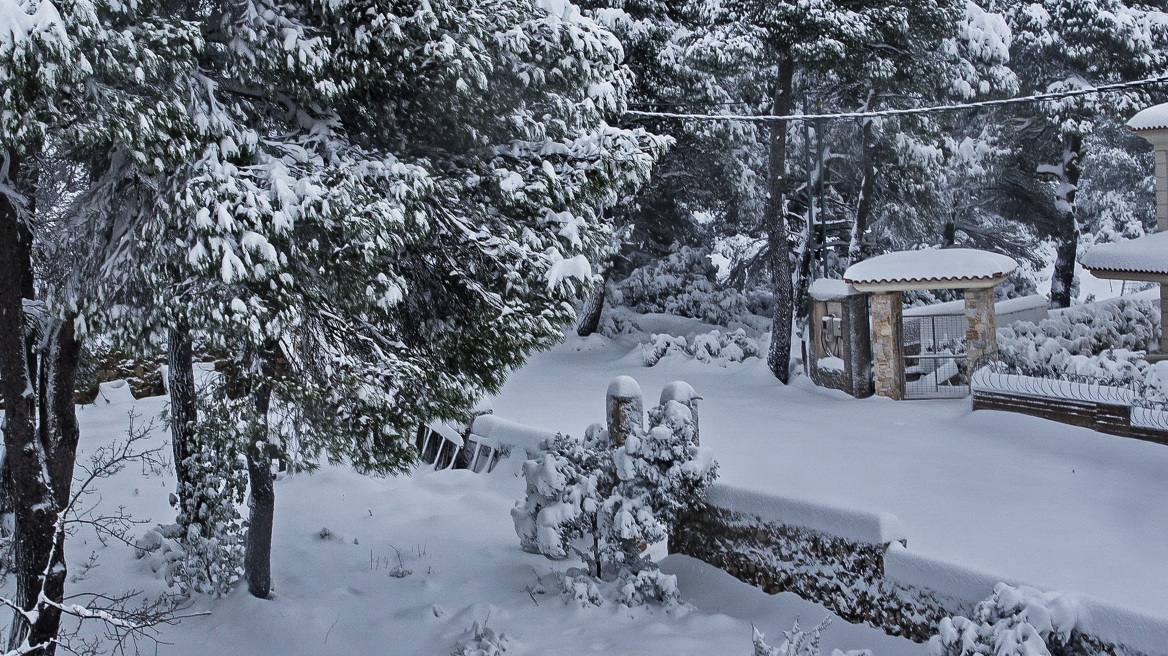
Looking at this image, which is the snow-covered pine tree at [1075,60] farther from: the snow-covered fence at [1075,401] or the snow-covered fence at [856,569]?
the snow-covered fence at [856,569]

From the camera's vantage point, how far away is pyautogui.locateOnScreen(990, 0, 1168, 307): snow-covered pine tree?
2102 centimetres

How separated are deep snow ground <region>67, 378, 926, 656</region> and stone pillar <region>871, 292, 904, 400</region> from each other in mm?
6429

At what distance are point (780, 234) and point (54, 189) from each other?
12162 millimetres

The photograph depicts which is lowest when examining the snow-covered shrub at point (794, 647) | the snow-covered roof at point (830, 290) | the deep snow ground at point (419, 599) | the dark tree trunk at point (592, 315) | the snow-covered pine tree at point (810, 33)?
the deep snow ground at point (419, 599)

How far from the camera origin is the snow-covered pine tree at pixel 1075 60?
21.0 meters

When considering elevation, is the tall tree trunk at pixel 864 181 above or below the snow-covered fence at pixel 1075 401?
above

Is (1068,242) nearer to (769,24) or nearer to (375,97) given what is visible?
(769,24)

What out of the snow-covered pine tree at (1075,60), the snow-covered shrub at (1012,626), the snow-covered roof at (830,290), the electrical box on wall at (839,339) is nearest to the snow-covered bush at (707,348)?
the electrical box on wall at (839,339)

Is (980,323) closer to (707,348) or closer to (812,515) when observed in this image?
(707,348)

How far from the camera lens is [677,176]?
21.4m

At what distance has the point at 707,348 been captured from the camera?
19781mm

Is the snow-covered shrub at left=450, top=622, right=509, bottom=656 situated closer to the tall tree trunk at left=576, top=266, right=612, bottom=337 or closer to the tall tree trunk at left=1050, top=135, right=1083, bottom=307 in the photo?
the tall tree trunk at left=576, top=266, right=612, bottom=337

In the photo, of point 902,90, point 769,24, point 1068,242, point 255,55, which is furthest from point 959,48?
point 255,55

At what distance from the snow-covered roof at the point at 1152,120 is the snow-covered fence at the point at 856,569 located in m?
11.1
